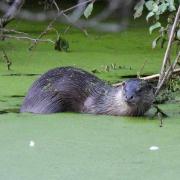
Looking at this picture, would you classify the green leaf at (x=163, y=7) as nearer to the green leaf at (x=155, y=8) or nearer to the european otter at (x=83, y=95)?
the green leaf at (x=155, y=8)

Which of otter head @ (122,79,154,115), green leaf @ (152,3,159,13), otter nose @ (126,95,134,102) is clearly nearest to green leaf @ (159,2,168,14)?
green leaf @ (152,3,159,13)

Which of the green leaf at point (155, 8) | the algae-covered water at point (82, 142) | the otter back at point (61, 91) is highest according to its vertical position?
the green leaf at point (155, 8)

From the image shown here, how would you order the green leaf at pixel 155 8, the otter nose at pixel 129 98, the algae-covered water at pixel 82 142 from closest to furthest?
the algae-covered water at pixel 82 142, the otter nose at pixel 129 98, the green leaf at pixel 155 8

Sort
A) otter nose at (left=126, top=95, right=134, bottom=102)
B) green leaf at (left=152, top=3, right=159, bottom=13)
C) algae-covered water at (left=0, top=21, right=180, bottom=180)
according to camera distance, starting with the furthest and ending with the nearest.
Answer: green leaf at (left=152, top=3, right=159, bottom=13) → otter nose at (left=126, top=95, right=134, bottom=102) → algae-covered water at (left=0, top=21, right=180, bottom=180)

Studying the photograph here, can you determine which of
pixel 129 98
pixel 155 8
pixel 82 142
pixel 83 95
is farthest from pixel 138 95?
pixel 82 142

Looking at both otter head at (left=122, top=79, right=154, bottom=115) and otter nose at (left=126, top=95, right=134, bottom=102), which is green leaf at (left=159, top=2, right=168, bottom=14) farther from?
otter nose at (left=126, top=95, right=134, bottom=102)

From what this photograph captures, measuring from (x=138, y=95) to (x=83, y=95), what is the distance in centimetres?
40

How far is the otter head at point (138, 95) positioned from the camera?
14.7 ft

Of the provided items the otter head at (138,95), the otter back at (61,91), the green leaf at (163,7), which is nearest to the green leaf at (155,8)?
the green leaf at (163,7)

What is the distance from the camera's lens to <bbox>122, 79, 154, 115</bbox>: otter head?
4488 millimetres

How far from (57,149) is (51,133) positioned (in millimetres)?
356

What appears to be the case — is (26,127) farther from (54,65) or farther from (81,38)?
(81,38)

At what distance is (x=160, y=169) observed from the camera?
3.30 metres

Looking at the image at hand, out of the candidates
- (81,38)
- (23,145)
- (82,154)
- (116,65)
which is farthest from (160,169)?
(81,38)
